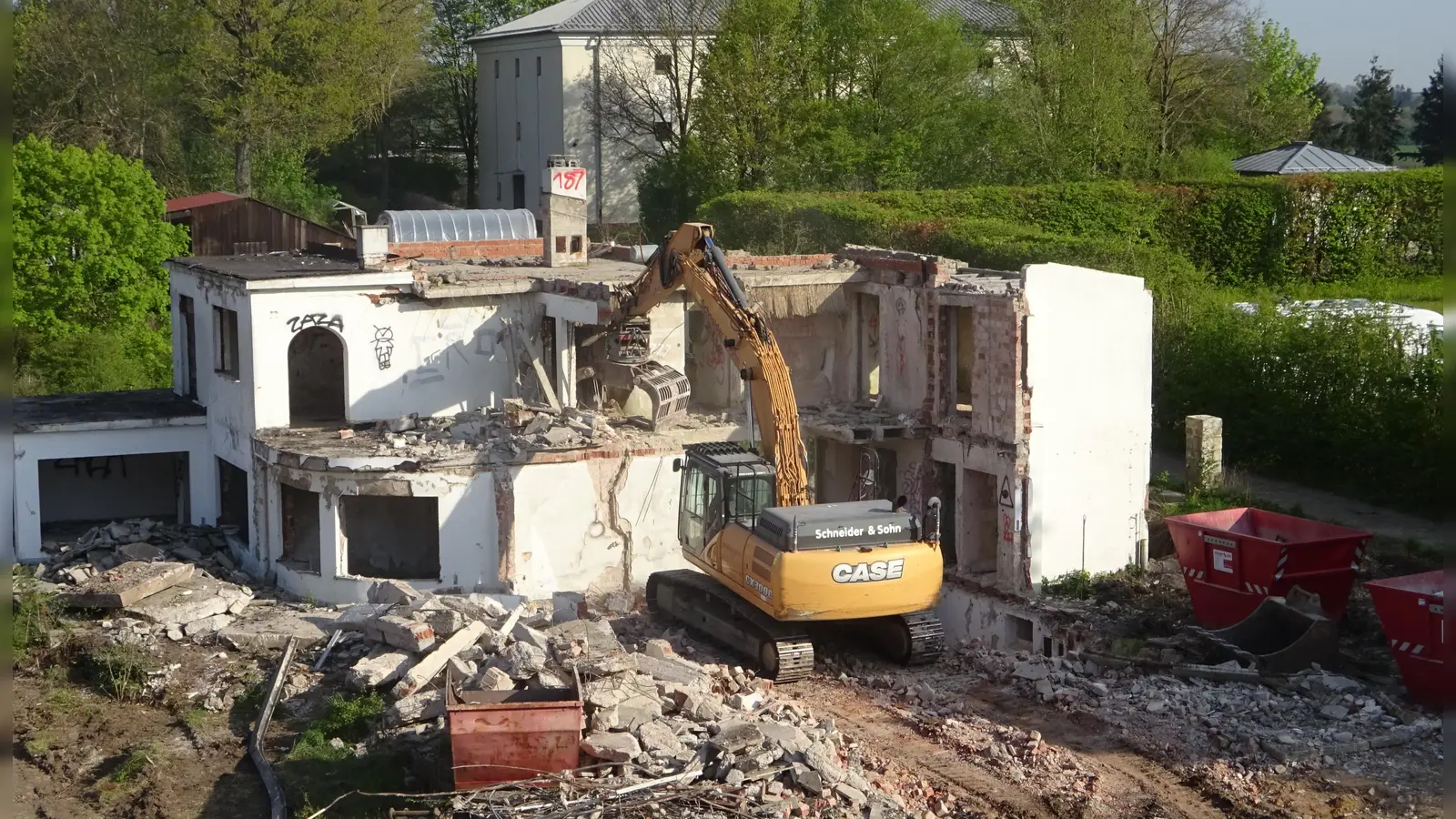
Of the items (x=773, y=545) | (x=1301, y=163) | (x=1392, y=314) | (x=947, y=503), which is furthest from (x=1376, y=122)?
(x=773, y=545)

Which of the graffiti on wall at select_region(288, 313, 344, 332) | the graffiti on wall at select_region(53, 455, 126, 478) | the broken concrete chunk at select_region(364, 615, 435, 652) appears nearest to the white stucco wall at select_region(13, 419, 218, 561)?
the graffiti on wall at select_region(53, 455, 126, 478)

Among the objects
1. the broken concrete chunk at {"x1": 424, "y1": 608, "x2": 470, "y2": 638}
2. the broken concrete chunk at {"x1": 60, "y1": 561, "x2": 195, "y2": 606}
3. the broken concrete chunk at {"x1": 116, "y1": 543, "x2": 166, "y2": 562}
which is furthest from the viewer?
the broken concrete chunk at {"x1": 116, "y1": 543, "x2": 166, "y2": 562}

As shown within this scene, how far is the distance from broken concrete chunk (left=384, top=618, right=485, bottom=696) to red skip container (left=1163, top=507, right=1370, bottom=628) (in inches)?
361

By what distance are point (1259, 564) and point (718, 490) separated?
6.79 m

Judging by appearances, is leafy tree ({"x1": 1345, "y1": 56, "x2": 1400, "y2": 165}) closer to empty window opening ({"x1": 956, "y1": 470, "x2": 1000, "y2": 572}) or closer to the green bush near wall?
the green bush near wall

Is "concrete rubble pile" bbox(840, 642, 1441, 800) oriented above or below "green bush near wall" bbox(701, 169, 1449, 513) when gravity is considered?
below

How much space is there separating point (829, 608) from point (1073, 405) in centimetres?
601

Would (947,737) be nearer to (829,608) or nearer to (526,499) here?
(829,608)

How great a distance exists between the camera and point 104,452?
26109 millimetres

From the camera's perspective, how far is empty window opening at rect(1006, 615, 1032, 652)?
21.5 meters

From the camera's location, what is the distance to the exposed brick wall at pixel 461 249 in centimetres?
3069

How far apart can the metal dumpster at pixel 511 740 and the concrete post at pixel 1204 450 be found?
45.4 feet

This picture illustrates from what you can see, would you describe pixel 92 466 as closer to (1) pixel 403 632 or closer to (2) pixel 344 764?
(1) pixel 403 632

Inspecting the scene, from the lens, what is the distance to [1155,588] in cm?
2211
